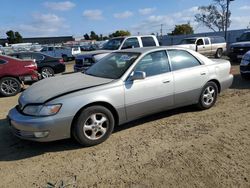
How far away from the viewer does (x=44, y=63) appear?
13.4m

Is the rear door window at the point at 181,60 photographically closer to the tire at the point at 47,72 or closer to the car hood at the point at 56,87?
the car hood at the point at 56,87

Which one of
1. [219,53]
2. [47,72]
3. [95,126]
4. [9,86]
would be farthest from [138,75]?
[219,53]

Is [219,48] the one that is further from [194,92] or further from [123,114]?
[123,114]

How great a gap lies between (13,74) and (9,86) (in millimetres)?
425

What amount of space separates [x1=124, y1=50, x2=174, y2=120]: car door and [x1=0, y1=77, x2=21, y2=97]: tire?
230 inches

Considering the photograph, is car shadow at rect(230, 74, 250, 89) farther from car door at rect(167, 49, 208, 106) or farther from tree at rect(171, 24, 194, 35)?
tree at rect(171, 24, 194, 35)

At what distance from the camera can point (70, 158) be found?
428 centimetres

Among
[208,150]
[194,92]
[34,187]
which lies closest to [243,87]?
[194,92]

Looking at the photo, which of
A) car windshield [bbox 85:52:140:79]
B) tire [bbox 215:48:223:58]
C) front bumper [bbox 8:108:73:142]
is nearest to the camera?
front bumper [bbox 8:108:73:142]

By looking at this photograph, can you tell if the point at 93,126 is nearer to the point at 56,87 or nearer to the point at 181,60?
the point at 56,87

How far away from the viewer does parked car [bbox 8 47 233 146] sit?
4.37m

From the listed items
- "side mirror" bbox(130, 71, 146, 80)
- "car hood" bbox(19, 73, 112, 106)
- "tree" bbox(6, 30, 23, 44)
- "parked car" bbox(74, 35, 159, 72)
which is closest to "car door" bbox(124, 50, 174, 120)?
"side mirror" bbox(130, 71, 146, 80)

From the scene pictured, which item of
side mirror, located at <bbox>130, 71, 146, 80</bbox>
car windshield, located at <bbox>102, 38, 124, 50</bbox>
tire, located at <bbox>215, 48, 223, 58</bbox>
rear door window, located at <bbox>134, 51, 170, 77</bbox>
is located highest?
car windshield, located at <bbox>102, 38, 124, 50</bbox>

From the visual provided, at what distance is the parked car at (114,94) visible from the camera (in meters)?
4.37
